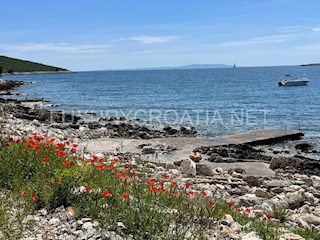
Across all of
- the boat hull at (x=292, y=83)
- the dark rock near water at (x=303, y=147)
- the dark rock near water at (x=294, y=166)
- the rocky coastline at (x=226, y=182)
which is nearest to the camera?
the rocky coastline at (x=226, y=182)

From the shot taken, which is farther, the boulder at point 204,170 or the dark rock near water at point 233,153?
the dark rock near water at point 233,153

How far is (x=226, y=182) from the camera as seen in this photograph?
12.5 metres

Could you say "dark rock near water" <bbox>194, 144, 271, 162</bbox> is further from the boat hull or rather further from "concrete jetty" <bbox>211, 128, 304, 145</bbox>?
the boat hull

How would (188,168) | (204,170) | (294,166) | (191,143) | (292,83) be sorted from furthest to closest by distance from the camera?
(292,83) < (191,143) < (294,166) < (204,170) < (188,168)

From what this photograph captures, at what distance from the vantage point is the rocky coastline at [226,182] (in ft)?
18.8

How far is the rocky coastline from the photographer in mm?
5723

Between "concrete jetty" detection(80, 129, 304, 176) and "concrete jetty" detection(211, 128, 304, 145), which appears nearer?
"concrete jetty" detection(80, 129, 304, 176)

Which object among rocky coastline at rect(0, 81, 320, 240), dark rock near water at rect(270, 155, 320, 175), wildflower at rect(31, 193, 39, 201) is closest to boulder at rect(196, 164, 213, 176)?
rocky coastline at rect(0, 81, 320, 240)

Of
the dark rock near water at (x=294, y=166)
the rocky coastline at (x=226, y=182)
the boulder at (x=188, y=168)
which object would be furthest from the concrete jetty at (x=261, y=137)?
the boulder at (x=188, y=168)

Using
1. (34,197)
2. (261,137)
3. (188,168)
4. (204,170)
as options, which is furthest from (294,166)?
(34,197)

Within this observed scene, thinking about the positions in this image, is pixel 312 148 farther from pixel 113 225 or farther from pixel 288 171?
pixel 113 225

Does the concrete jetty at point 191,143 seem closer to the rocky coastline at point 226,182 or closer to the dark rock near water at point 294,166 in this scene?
the dark rock near water at point 294,166

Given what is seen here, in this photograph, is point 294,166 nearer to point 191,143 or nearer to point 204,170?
point 204,170

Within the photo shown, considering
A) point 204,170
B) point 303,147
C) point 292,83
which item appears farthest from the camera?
point 292,83
